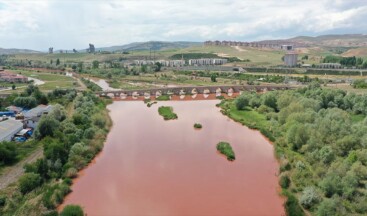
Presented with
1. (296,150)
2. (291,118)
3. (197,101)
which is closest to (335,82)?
(197,101)

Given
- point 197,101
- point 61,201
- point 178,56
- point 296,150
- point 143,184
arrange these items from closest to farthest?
point 61,201, point 143,184, point 296,150, point 197,101, point 178,56

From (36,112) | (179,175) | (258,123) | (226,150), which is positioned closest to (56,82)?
(36,112)

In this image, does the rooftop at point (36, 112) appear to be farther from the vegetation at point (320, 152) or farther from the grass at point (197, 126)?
the vegetation at point (320, 152)

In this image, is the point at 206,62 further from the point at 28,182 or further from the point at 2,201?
the point at 2,201

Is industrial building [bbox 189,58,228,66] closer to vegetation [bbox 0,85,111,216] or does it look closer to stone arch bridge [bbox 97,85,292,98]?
stone arch bridge [bbox 97,85,292,98]

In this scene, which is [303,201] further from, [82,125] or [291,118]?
[82,125]

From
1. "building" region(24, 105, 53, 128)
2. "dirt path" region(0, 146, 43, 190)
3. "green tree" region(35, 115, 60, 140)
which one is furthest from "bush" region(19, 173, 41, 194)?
"building" region(24, 105, 53, 128)

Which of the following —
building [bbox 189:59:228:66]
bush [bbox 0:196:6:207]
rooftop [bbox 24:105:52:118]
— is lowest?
bush [bbox 0:196:6:207]
